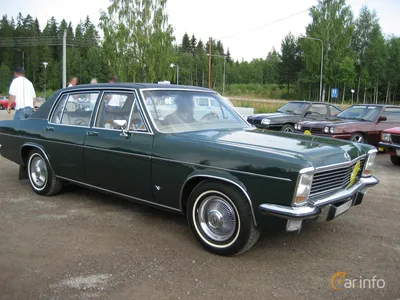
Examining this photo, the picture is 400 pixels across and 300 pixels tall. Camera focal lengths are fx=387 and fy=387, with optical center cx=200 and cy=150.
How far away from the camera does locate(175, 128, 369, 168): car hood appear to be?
11.4 ft

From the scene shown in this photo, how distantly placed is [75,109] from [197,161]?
2.39 metres

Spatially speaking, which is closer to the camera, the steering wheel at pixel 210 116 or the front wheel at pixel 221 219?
the front wheel at pixel 221 219

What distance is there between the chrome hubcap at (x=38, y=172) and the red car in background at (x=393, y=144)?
7277 millimetres

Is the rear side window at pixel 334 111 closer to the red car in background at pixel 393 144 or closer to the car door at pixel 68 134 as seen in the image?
the red car in background at pixel 393 144

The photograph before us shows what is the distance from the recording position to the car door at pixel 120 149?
13.8ft

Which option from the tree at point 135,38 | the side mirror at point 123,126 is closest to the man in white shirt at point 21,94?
the side mirror at point 123,126

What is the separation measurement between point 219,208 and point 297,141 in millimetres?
1113

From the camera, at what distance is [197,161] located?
12.2 ft

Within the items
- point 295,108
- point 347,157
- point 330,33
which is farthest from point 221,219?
point 330,33

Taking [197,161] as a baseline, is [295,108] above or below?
above

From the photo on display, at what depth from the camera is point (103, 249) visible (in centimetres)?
382

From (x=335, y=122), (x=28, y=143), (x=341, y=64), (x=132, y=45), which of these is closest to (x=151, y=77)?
(x=132, y=45)

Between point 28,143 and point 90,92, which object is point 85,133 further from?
point 28,143

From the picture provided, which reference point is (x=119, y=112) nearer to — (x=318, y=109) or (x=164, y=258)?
(x=164, y=258)
